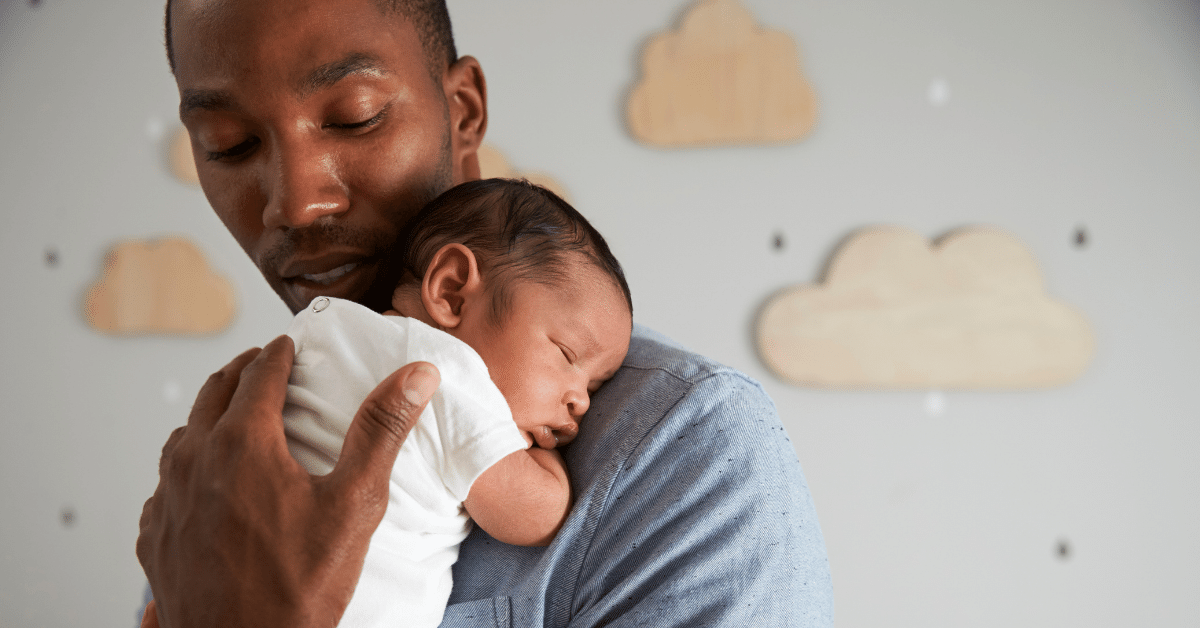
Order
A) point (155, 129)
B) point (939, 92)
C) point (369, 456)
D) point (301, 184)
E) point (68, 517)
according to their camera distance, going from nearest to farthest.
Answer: point (369, 456) < point (301, 184) < point (939, 92) < point (155, 129) < point (68, 517)

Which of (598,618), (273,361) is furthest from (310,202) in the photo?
(598,618)

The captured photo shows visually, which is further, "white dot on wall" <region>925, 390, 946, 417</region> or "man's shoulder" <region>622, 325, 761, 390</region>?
"white dot on wall" <region>925, 390, 946, 417</region>

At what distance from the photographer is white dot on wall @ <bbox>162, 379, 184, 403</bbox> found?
2178mm

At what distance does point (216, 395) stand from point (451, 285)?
0.25 metres

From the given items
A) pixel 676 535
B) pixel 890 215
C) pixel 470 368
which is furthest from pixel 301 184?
pixel 890 215

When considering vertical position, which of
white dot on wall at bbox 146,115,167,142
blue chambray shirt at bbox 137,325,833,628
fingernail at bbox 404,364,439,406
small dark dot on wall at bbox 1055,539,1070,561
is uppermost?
white dot on wall at bbox 146,115,167,142

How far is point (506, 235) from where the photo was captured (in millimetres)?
768

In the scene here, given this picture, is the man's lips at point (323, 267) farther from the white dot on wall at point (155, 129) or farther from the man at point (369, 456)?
the white dot on wall at point (155, 129)

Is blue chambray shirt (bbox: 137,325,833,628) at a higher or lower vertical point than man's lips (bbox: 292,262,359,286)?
lower

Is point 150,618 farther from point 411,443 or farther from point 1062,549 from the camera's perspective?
point 1062,549

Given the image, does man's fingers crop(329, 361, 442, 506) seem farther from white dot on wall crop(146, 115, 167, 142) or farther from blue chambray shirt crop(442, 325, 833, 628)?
white dot on wall crop(146, 115, 167, 142)

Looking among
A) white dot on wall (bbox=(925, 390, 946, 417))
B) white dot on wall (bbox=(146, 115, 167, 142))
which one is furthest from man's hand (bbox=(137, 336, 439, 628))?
white dot on wall (bbox=(146, 115, 167, 142))

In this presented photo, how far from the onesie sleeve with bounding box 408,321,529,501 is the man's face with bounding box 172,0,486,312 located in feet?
0.74

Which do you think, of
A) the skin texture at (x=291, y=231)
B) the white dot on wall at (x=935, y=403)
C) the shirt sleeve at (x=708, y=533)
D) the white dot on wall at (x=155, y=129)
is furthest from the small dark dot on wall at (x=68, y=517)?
the white dot on wall at (x=935, y=403)
